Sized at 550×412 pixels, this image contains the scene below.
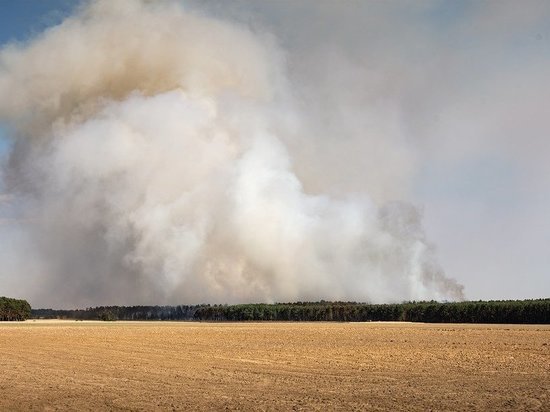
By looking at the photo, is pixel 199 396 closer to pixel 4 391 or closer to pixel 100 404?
pixel 100 404

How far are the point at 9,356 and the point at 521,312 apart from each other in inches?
3597

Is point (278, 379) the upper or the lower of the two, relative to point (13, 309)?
lower

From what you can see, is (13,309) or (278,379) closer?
(278,379)

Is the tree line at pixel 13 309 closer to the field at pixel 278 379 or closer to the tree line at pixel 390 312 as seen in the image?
the tree line at pixel 390 312

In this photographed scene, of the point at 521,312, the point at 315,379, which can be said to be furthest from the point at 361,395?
the point at 521,312

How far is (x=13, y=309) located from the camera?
135000 mm

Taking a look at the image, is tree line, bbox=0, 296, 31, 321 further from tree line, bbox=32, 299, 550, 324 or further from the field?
the field

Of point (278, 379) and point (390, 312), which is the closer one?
point (278, 379)

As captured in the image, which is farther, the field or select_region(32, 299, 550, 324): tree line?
select_region(32, 299, 550, 324): tree line

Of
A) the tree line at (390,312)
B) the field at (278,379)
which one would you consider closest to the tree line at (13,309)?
the tree line at (390,312)

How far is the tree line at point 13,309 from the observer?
133750 millimetres

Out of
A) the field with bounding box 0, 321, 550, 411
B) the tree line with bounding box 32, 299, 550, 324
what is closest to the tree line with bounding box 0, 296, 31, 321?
the tree line with bounding box 32, 299, 550, 324

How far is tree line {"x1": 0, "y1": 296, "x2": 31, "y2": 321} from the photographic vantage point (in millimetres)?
133750

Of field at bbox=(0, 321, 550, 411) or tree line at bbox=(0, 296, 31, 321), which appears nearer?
field at bbox=(0, 321, 550, 411)
